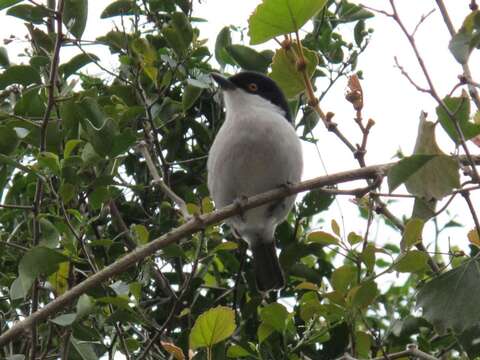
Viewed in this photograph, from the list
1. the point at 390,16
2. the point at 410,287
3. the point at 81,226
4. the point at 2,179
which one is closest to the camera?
the point at 390,16

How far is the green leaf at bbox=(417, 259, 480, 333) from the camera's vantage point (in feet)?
9.11

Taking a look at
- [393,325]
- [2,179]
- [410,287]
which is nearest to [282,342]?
[393,325]

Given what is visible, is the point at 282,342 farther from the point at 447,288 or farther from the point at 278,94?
the point at 278,94

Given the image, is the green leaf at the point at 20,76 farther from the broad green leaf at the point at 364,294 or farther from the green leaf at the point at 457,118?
the green leaf at the point at 457,118

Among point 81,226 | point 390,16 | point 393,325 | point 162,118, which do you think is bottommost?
point 393,325

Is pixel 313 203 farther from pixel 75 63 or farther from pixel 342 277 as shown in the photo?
pixel 75 63

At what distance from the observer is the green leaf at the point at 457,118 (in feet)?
8.75

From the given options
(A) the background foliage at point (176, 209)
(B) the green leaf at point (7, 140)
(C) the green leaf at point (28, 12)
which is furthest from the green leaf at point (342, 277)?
(C) the green leaf at point (28, 12)

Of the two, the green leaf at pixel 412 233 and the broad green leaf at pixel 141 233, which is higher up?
the broad green leaf at pixel 141 233

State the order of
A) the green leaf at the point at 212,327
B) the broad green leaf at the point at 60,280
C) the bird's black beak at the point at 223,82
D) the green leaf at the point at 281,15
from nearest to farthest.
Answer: the green leaf at the point at 281,15, the green leaf at the point at 212,327, the broad green leaf at the point at 60,280, the bird's black beak at the point at 223,82

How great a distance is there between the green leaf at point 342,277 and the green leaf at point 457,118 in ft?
2.67

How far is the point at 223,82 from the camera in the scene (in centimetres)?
450

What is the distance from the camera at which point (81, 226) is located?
135 inches

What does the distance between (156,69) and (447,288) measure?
6.58ft
